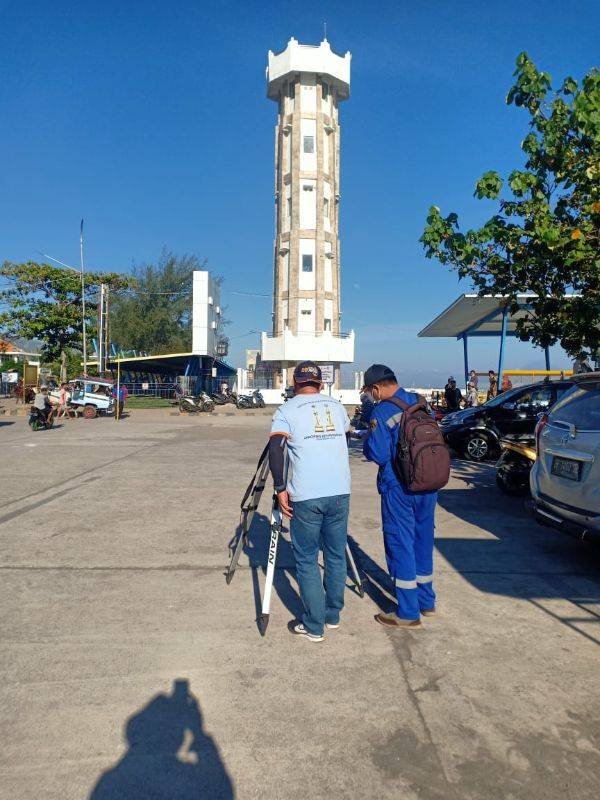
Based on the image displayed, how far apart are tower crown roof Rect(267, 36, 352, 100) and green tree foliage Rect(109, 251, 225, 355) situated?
20.6 meters

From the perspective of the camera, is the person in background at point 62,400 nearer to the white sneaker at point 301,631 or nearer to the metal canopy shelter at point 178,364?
the metal canopy shelter at point 178,364

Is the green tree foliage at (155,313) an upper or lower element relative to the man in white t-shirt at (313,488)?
upper

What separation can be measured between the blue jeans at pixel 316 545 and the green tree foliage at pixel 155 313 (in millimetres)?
56958

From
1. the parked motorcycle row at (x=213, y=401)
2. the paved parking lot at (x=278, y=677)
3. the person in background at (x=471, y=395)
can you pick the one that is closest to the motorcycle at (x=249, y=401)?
the parked motorcycle row at (x=213, y=401)

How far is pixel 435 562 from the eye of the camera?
6.04 m

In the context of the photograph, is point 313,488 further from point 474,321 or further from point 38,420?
point 474,321

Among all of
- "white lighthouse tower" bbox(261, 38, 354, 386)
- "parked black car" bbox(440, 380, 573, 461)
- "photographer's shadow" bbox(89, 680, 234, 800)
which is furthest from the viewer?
"white lighthouse tower" bbox(261, 38, 354, 386)

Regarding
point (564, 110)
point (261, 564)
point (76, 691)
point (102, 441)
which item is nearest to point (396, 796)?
point (76, 691)

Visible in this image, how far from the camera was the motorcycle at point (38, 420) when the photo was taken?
827 inches

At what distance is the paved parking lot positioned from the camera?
275 cm

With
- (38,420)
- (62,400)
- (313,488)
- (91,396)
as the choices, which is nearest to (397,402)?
(313,488)

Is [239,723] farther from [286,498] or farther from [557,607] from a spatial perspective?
[557,607]

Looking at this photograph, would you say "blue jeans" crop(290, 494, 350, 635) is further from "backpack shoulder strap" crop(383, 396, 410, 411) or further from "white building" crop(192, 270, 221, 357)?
"white building" crop(192, 270, 221, 357)

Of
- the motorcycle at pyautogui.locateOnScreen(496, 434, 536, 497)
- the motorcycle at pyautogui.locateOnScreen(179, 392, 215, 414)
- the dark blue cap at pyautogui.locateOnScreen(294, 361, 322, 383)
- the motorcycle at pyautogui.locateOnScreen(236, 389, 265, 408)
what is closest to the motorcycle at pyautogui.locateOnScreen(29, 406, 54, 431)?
the motorcycle at pyautogui.locateOnScreen(179, 392, 215, 414)
